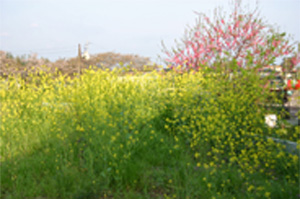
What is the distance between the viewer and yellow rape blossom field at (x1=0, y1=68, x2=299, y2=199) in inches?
126

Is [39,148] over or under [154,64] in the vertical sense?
under

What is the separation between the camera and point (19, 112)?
5.41 metres

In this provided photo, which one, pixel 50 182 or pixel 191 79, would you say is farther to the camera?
pixel 191 79

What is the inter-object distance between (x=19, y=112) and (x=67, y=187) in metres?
2.84

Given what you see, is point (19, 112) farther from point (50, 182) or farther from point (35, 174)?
point (50, 182)

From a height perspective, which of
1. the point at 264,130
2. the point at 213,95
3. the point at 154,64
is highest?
the point at 154,64

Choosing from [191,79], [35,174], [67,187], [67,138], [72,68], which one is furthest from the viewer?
[72,68]

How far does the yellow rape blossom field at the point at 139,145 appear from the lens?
321 cm

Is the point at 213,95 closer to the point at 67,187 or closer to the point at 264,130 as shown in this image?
the point at 264,130

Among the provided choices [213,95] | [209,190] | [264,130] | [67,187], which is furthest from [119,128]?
[264,130]

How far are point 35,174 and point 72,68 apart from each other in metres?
23.9

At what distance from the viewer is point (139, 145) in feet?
13.1

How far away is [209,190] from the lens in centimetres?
297

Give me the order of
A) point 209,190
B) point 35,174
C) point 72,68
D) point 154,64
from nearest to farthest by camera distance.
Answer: point 209,190 → point 35,174 → point 154,64 → point 72,68
